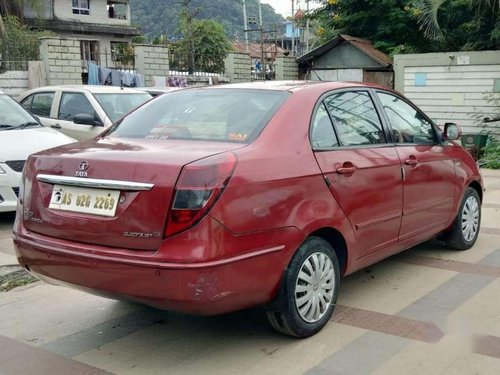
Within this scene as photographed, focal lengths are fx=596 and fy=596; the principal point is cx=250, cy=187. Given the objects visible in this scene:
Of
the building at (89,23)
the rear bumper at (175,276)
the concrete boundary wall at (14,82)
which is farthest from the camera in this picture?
the building at (89,23)

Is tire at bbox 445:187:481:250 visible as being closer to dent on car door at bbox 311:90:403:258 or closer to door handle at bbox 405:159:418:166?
door handle at bbox 405:159:418:166

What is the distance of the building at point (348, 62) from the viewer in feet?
71.8

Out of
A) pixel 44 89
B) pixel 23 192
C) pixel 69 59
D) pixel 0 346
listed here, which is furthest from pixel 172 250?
pixel 69 59

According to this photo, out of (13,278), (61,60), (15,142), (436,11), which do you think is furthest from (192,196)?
(436,11)

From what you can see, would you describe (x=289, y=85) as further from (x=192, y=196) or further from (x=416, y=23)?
(x=416, y=23)

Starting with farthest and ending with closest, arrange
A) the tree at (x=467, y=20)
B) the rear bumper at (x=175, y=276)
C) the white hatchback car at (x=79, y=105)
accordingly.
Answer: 1. the tree at (x=467, y=20)
2. the white hatchback car at (x=79, y=105)
3. the rear bumper at (x=175, y=276)

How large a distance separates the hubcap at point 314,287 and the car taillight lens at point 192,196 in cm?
83

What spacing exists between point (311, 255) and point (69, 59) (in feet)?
43.3

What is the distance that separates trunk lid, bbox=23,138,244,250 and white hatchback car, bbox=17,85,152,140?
5764 mm

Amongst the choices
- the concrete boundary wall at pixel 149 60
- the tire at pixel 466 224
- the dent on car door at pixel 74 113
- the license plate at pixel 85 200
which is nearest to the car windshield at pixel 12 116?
the dent on car door at pixel 74 113

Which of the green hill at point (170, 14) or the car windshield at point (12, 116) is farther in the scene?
the green hill at point (170, 14)

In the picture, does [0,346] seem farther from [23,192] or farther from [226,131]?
[226,131]

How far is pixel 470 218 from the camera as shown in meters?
5.71

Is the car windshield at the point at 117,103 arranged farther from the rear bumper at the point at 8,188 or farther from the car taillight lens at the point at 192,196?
the car taillight lens at the point at 192,196
